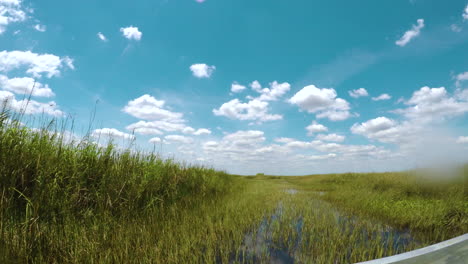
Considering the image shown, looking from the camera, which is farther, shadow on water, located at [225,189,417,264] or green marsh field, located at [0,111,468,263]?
shadow on water, located at [225,189,417,264]

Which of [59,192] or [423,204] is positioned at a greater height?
[59,192]

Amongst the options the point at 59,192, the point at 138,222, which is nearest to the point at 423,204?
the point at 138,222

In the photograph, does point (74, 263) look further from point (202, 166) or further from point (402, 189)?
point (402, 189)

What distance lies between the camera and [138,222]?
4.91 meters

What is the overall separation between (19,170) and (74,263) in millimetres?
2140

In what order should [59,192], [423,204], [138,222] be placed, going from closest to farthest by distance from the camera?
[59,192], [138,222], [423,204]

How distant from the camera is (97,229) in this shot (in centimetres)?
395

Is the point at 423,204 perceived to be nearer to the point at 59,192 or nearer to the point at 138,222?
the point at 138,222

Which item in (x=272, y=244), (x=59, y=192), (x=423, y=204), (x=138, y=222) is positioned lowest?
(x=272, y=244)

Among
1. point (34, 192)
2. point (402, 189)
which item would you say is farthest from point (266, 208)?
point (402, 189)

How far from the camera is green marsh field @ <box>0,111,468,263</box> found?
11.0 ft

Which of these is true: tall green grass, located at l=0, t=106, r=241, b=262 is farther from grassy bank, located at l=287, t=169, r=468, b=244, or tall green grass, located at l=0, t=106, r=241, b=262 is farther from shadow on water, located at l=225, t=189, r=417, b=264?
grassy bank, located at l=287, t=169, r=468, b=244

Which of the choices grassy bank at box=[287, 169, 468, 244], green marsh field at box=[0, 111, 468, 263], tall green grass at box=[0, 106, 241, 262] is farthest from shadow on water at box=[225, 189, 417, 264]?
tall green grass at box=[0, 106, 241, 262]

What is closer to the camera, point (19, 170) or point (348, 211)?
point (19, 170)
